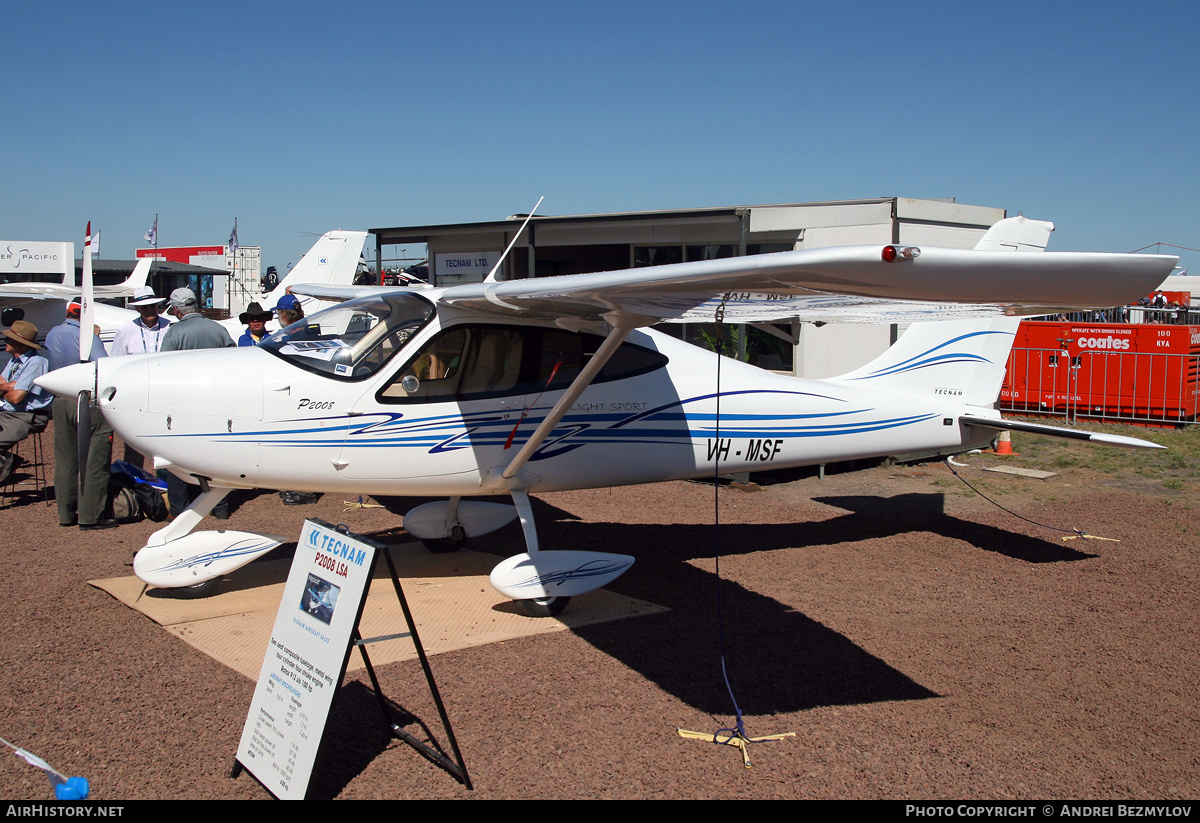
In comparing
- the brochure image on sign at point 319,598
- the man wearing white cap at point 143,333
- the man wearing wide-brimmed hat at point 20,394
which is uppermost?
the man wearing white cap at point 143,333

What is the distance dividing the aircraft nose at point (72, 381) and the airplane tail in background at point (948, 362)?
5.88 m

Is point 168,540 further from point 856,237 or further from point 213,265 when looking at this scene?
point 213,265

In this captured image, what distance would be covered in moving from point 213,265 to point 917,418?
73680 mm

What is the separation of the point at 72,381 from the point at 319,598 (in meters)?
3.35

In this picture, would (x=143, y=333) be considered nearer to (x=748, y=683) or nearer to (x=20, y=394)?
(x=20, y=394)

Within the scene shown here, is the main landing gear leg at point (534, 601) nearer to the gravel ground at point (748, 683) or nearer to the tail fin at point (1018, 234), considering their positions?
the gravel ground at point (748, 683)

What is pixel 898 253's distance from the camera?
2.75 meters

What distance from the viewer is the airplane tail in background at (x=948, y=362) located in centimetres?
764

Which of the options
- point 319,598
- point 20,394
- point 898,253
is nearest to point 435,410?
point 319,598

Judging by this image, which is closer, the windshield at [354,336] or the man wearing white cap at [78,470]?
the windshield at [354,336]

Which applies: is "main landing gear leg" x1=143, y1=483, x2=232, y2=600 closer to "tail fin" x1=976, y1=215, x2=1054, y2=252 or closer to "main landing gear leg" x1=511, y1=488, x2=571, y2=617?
"main landing gear leg" x1=511, y1=488, x2=571, y2=617

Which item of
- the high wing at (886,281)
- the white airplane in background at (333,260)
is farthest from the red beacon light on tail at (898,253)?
the white airplane in background at (333,260)

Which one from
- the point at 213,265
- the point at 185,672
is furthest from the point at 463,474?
the point at 213,265
